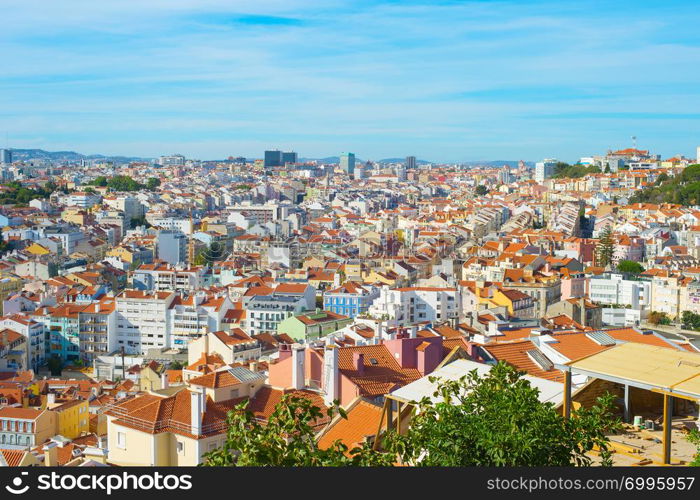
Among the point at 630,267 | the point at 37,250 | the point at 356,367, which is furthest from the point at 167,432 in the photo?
the point at 37,250

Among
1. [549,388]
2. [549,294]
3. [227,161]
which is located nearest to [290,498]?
[549,388]

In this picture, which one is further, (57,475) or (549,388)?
(549,388)

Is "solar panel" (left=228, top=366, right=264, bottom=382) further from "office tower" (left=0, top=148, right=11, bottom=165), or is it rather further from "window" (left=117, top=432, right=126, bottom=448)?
"office tower" (left=0, top=148, right=11, bottom=165)

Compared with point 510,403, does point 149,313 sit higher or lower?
lower

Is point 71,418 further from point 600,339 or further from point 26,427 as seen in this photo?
point 600,339

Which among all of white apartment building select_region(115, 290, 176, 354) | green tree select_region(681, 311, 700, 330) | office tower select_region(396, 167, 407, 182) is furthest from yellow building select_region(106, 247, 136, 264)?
office tower select_region(396, 167, 407, 182)

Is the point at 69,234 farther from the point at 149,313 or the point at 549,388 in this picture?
the point at 549,388
